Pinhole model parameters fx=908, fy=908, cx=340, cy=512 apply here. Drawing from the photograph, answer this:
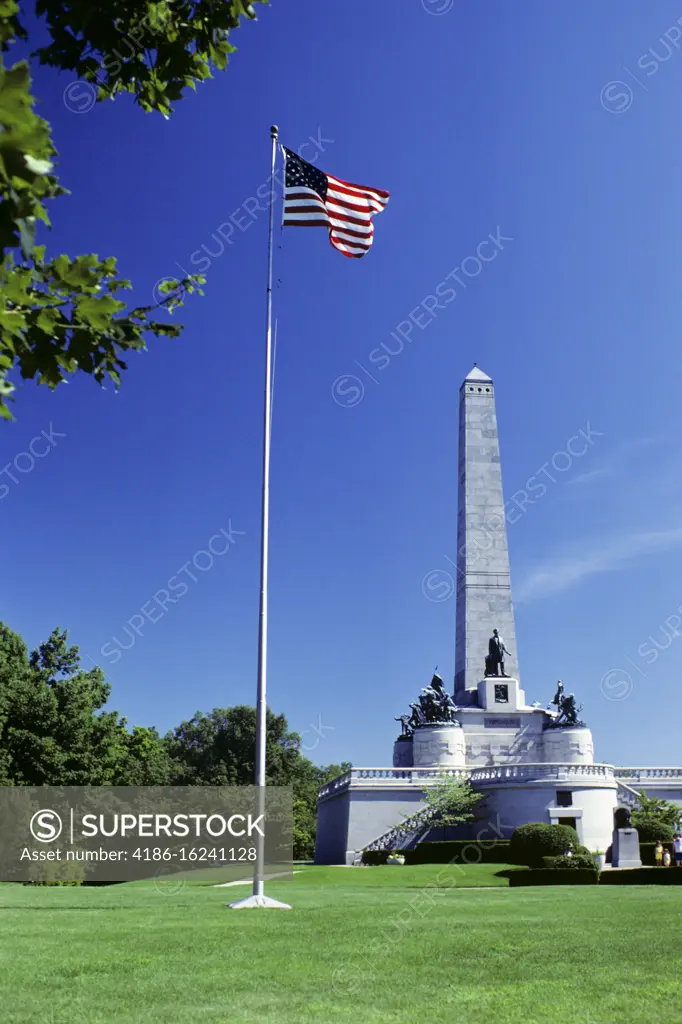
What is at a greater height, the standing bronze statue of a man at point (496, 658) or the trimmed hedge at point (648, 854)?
the standing bronze statue of a man at point (496, 658)

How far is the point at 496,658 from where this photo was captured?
6431cm

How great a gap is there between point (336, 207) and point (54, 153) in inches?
843

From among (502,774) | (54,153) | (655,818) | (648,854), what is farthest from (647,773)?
(54,153)

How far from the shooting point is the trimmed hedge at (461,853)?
44.8 metres

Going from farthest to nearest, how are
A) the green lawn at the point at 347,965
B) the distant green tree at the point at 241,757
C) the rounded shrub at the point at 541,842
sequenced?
the distant green tree at the point at 241,757, the rounded shrub at the point at 541,842, the green lawn at the point at 347,965

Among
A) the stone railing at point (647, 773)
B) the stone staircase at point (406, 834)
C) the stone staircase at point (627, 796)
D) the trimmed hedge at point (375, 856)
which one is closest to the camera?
the trimmed hedge at point (375, 856)

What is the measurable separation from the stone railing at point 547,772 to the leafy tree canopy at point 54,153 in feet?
165

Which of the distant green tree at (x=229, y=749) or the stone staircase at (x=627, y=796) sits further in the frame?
the distant green tree at (x=229, y=749)

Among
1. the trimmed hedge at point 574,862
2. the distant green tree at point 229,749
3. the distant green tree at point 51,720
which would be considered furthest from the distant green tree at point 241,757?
the trimmed hedge at point 574,862

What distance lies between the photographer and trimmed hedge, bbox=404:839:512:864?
147 ft

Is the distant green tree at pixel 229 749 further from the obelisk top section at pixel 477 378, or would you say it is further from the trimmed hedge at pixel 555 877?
the trimmed hedge at pixel 555 877

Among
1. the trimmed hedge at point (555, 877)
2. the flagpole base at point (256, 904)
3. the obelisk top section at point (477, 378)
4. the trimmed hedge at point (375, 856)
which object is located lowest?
the trimmed hedge at point (375, 856)

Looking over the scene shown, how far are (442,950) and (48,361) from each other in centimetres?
966

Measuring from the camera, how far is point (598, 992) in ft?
30.3
